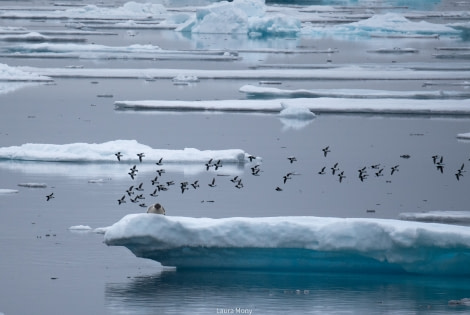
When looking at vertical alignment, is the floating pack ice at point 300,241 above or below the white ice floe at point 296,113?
below

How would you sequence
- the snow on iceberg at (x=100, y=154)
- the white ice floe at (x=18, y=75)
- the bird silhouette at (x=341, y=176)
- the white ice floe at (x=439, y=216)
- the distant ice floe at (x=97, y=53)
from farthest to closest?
the distant ice floe at (x=97, y=53) < the white ice floe at (x=18, y=75) < the snow on iceberg at (x=100, y=154) < the bird silhouette at (x=341, y=176) < the white ice floe at (x=439, y=216)

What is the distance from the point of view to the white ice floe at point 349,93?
69.1ft

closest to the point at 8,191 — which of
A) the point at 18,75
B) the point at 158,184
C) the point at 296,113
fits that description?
the point at 158,184

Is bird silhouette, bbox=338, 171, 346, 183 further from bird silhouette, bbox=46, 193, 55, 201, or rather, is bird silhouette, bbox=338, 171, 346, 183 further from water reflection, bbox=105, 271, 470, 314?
water reflection, bbox=105, 271, 470, 314

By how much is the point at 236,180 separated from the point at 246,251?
477 centimetres

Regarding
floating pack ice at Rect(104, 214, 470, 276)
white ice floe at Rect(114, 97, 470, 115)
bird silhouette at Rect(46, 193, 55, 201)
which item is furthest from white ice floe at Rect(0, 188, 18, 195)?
white ice floe at Rect(114, 97, 470, 115)

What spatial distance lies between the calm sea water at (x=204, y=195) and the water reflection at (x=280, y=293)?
0.01 m

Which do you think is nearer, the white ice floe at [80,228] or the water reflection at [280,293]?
the water reflection at [280,293]

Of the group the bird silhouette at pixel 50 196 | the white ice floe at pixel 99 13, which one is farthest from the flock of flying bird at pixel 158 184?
the white ice floe at pixel 99 13

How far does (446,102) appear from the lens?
66.4 ft

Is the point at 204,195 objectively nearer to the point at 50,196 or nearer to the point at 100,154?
the point at 50,196

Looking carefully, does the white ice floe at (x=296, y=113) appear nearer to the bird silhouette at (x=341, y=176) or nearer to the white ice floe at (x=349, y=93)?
the white ice floe at (x=349, y=93)

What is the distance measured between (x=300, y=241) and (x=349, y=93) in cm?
1322

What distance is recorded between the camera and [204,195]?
1257 cm
